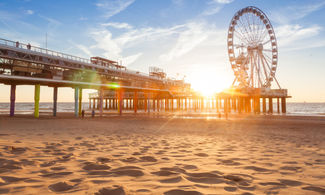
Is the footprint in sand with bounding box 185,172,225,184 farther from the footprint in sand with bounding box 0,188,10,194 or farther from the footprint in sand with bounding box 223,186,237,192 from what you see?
the footprint in sand with bounding box 0,188,10,194

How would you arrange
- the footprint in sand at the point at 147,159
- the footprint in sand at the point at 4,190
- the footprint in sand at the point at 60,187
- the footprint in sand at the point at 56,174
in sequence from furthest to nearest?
1. the footprint in sand at the point at 147,159
2. the footprint in sand at the point at 56,174
3. the footprint in sand at the point at 60,187
4. the footprint in sand at the point at 4,190

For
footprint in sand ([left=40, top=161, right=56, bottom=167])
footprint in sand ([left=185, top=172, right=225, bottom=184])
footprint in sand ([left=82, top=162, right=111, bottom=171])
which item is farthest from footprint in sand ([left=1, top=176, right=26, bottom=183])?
footprint in sand ([left=185, top=172, right=225, bottom=184])

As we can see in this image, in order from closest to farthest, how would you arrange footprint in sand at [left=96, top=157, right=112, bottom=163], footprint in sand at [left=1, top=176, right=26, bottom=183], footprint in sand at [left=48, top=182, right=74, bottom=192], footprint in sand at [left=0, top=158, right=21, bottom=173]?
footprint in sand at [left=48, top=182, right=74, bottom=192], footprint in sand at [left=1, top=176, right=26, bottom=183], footprint in sand at [left=0, top=158, right=21, bottom=173], footprint in sand at [left=96, top=157, right=112, bottom=163]

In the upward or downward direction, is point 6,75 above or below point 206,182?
above

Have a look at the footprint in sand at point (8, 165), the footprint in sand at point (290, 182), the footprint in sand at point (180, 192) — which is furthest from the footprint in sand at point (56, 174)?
the footprint in sand at point (290, 182)

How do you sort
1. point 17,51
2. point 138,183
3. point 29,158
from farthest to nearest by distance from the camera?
point 17,51, point 29,158, point 138,183

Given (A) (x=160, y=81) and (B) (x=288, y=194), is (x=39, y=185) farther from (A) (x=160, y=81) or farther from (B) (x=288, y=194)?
(A) (x=160, y=81)

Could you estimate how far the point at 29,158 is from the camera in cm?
352

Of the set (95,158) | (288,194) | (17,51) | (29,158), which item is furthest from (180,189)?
(17,51)

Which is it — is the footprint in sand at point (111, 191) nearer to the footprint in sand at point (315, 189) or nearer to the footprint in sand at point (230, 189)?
the footprint in sand at point (230, 189)

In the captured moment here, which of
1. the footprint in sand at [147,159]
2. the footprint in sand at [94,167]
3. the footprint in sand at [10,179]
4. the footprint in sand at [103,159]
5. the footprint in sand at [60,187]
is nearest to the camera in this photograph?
the footprint in sand at [60,187]

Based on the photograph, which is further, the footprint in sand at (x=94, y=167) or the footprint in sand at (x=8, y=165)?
the footprint in sand at (x=94, y=167)

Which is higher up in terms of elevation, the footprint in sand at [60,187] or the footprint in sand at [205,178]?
the footprint in sand at [60,187]

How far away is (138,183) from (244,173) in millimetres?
1645
